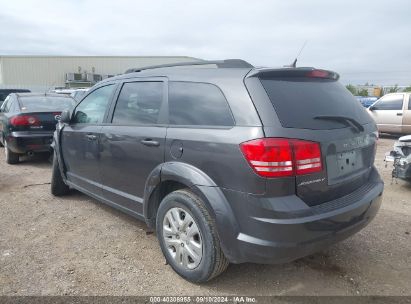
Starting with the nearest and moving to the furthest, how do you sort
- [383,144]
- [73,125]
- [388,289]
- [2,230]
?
1. [388,289]
2. [2,230]
3. [73,125]
4. [383,144]

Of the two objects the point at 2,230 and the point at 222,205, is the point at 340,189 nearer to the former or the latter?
Answer: the point at 222,205

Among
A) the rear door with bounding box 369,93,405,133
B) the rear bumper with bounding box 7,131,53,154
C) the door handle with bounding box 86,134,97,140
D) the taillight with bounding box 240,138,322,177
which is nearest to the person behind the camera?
the taillight with bounding box 240,138,322,177

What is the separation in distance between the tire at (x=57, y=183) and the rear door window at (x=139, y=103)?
1.82 m

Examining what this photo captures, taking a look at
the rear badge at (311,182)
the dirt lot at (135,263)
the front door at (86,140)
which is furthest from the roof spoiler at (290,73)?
the front door at (86,140)

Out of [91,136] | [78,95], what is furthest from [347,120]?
[78,95]

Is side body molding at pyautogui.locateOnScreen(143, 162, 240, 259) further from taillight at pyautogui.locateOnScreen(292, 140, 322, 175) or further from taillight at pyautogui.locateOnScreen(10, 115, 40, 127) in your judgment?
taillight at pyautogui.locateOnScreen(10, 115, 40, 127)

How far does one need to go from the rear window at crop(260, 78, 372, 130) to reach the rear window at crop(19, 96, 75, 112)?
566 cm

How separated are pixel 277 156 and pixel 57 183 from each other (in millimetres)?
3801

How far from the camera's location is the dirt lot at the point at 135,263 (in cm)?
285

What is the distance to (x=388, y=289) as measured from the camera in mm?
2828

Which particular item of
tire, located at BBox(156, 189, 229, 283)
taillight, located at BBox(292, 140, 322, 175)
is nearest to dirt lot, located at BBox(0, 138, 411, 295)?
tire, located at BBox(156, 189, 229, 283)

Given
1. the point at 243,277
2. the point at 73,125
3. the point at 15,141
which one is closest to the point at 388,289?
the point at 243,277

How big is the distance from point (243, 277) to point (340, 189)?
1082 millimetres

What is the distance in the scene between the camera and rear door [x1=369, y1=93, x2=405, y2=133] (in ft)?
38.5
